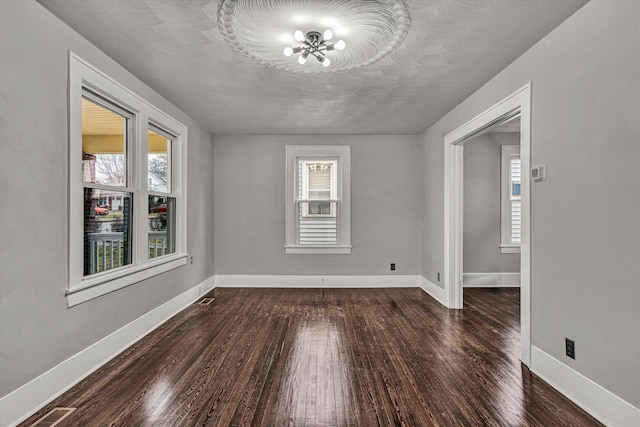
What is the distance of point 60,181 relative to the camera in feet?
7.68

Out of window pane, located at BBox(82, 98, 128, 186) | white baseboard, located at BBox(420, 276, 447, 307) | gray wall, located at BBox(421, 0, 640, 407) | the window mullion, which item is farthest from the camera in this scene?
white baseboard, located at BBox(420, 276, 447, 307)

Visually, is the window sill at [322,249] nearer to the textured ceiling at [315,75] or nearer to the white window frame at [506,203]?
the textured ceiling at [315,75]

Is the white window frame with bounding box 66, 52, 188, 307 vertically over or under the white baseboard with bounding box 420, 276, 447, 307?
over

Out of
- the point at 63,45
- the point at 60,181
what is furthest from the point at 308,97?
the point at 60,181

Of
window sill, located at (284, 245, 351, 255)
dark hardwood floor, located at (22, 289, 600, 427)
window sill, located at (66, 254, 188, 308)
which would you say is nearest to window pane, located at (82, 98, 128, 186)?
window sill, located at (66, 254, 188, 308)

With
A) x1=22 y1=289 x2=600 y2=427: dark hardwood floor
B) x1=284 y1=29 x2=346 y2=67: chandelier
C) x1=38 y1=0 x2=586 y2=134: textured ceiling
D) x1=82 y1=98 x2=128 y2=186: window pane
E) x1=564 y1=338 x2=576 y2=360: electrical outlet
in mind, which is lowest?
x1=22 y1=289 x2=600 y2=427: dark hardwood floor

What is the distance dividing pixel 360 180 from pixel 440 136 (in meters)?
1.48

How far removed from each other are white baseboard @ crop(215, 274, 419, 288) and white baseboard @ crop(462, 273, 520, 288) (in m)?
0.92

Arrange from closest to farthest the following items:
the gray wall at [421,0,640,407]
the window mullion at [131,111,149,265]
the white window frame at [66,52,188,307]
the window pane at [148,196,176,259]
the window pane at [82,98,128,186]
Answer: the gray wall at [421,0,640,407] → the white window frame at [66,52,188,307] → the window pane at [82,98,128,186] → the window mullion at [131,111,149,265] → the window pane at [148,196,176,259]

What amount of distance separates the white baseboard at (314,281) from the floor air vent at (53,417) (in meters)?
3.56

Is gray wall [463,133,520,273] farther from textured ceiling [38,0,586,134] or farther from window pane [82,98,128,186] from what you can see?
window pane [82,98,128,186]

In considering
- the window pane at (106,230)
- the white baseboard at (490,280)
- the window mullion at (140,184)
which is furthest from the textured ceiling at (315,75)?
the white baseboard at (490,280)

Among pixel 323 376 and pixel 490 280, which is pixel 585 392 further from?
pixel 490 280

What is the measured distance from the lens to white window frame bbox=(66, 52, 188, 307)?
245 centimetres
